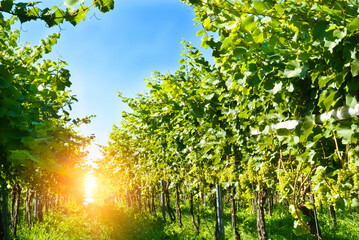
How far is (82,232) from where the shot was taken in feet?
43.5

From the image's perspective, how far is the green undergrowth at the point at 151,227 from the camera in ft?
32.9

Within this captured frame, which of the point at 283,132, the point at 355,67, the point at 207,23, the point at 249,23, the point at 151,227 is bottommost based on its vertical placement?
the point at 151,227

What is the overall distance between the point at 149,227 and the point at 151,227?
0.10 metres

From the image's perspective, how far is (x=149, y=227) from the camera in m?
13.9

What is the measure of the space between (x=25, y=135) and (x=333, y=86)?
202 cm

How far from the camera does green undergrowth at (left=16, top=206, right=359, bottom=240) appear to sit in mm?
10016

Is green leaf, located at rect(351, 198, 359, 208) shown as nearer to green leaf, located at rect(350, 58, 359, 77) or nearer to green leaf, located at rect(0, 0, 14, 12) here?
green leaf, located at rect(350, 58, 359, 77)

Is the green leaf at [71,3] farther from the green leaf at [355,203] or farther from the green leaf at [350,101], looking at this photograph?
the green leaf at [355,203]

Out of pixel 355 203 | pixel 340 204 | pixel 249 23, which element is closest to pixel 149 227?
pixel 340 204

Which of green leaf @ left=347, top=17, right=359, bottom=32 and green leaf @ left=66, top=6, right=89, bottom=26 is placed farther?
green leaf @ left=66, top=6, right=89, bottom=26

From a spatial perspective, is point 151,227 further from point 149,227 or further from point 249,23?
point 249,23

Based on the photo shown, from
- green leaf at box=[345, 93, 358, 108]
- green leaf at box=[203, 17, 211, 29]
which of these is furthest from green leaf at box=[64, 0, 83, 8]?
green leaf at box=[345, 93, 358, 108]

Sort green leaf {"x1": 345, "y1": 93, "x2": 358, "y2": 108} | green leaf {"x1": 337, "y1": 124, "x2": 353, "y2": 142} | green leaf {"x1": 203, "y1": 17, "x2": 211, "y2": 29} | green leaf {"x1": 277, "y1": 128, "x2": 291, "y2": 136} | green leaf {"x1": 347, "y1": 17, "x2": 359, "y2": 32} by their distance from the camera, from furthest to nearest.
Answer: green leaf {"x1": 203, "y1": 17, "x2": 211, "y2": 29} < green leaf {"x1": 277, "y1": 128, "x2": 291, "y2": 136} < green leaf {"x1": 337, "y1": 124, "x2": 353, "y2": 142} < green leaf {"x1": 345, "y1": 93, "x2": 358, "y2": 108} < green leaf {"x1": 347, "y1": 17, "x2": 359, "y2": 32}

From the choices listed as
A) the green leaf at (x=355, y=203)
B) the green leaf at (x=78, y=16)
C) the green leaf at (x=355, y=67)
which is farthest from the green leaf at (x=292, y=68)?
the green leaf at (x=78, y=16)
